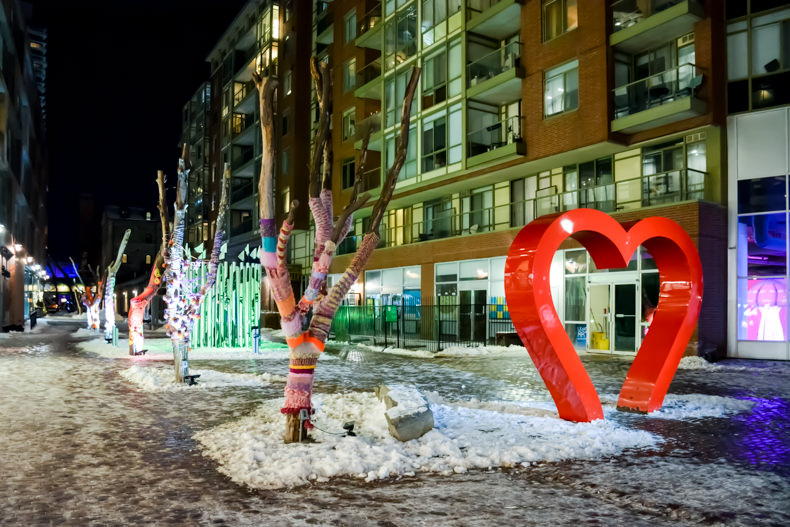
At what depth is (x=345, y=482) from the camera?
5.90 m

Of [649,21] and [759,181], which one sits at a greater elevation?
[649,21]

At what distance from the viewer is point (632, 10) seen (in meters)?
21.5

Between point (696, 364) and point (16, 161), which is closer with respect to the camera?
point (696, 364)

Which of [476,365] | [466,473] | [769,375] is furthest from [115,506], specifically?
[769,375]

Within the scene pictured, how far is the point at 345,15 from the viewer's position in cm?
3747

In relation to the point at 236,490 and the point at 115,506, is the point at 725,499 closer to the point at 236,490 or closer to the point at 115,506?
the point at 236,490

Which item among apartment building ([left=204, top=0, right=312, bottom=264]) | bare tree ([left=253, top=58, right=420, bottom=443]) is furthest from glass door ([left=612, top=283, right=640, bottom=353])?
apartment building ([left=204, top=0, right=312, bottom=264])

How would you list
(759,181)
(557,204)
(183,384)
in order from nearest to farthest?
(183,384)
(759,181)
(557,204)

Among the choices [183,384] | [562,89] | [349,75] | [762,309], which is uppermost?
[349,75]

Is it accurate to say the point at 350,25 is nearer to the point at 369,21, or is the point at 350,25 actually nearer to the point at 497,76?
the point at 369,21

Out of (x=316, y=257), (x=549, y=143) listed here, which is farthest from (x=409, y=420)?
(x=549, y=143)

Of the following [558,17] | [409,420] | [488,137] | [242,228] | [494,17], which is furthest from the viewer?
[242,228]

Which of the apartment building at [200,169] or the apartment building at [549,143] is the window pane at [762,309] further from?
the apartment building at [200,169]

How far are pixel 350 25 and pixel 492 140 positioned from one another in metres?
15.1
